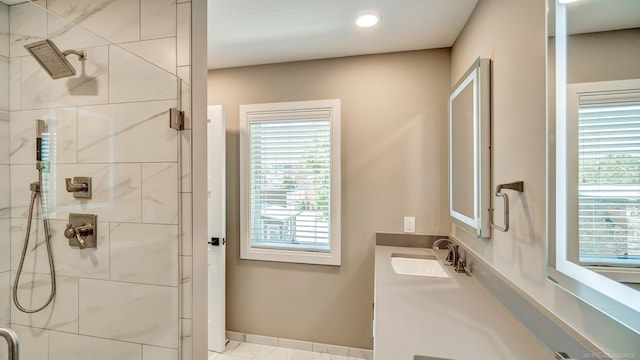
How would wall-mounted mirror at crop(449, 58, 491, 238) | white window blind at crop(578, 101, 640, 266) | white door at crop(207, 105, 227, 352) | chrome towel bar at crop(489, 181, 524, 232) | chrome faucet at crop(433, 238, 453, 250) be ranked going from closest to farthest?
white window blind at crop(578, 101, 640, 266) < chrome towel bar at crop(489, 181, 524, 232) < wall-mounted mirror at crop(449, 58, 491, 238) < chrome faucet at crop(433, 238, 453, 250) < white door at crop(207, 105, 227, 352)

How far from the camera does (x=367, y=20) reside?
1729 millimetres

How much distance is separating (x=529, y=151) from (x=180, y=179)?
156 centimetres

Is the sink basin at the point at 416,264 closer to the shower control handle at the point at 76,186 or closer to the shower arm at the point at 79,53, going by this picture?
the shower control handle at the point at 76,186

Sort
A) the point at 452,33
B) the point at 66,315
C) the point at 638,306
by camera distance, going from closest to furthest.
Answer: the point at 638,306 → the point at 66,315 → the point at 452,33

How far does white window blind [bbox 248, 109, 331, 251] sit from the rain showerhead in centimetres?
132

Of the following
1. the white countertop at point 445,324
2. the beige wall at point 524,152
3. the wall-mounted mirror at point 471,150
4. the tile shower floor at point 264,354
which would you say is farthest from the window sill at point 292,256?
the beige wall at point 524,152

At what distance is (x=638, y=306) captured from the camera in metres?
0.56

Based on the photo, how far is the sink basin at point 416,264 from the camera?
1.85 m

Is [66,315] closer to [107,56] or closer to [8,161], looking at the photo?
[8,161]

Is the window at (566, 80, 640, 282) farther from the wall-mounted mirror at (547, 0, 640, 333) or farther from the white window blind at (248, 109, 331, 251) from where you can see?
the white window blind at (248, 109, 331, 251)

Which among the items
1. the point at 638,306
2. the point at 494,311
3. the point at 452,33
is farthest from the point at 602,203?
the point at 452,33

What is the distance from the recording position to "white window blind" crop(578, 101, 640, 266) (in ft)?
1.90

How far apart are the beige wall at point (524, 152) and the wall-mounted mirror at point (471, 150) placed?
0.16ft

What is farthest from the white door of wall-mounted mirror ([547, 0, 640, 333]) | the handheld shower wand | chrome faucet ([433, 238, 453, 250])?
wall-mounted mirror ([547, 0, 640, 333])
